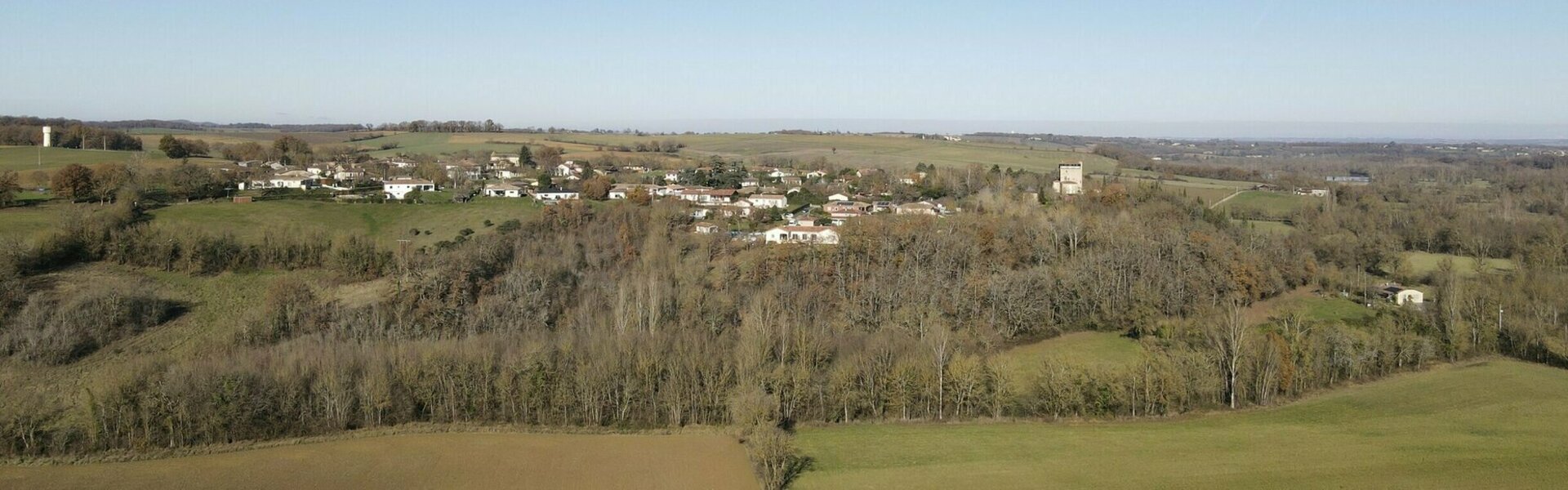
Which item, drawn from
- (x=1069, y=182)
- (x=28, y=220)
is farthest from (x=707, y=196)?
(x=28, y=220)

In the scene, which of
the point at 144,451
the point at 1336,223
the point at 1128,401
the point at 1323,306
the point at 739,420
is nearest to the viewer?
the point at 144,451

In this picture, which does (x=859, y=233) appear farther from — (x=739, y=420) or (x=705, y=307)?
(x=739, y=420)

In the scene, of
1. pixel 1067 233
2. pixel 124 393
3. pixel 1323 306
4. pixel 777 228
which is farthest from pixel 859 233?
pixel 124 393

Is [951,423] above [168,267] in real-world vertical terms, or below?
below

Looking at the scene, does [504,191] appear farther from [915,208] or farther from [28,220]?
[915,208]

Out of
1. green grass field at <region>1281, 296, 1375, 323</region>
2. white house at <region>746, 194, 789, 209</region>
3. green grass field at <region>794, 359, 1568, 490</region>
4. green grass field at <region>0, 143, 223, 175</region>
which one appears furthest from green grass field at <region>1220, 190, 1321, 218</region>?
green grass field at <region>0, 143, 223, 175</region>

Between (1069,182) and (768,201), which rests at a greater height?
(1069,182)
